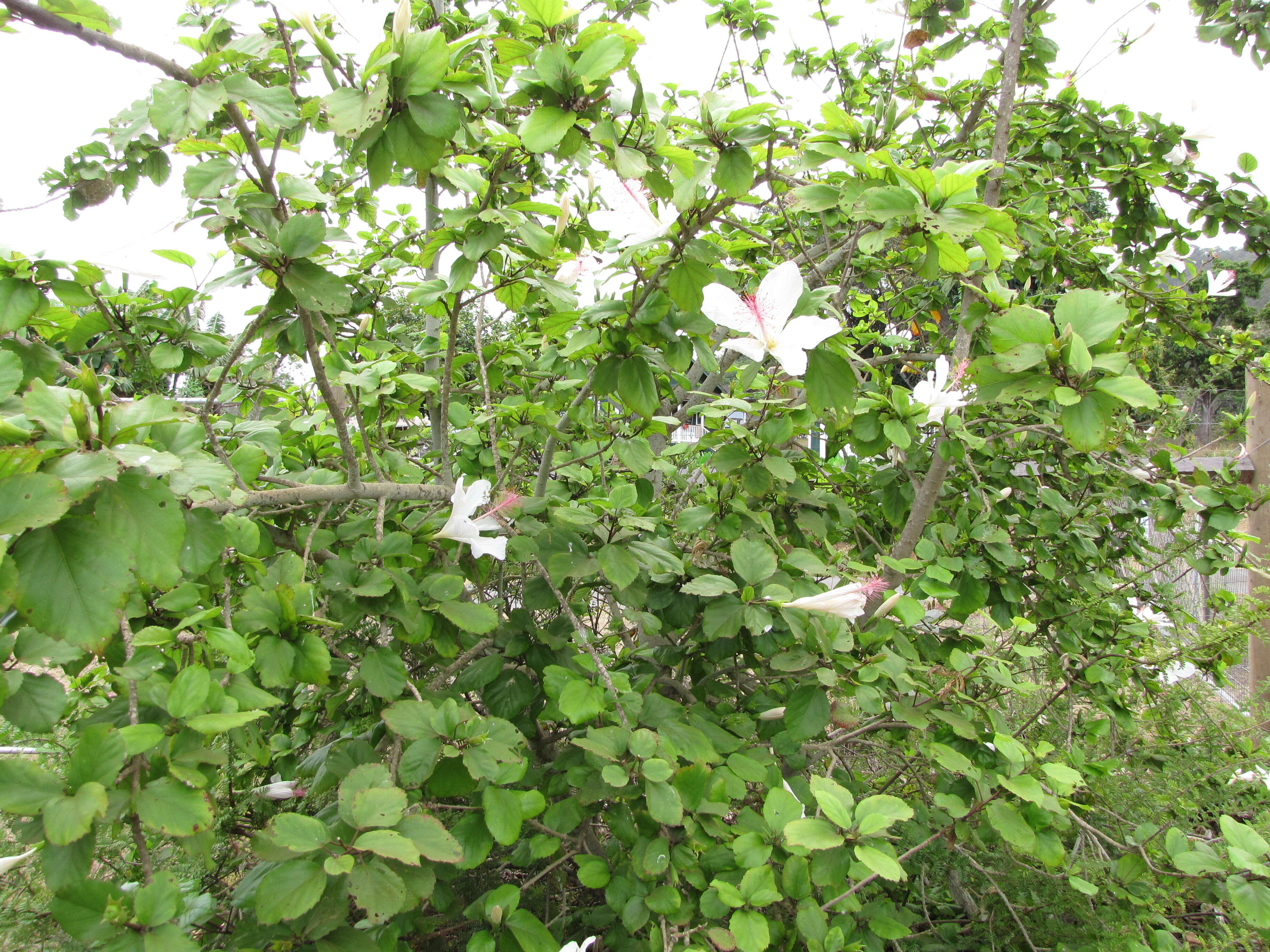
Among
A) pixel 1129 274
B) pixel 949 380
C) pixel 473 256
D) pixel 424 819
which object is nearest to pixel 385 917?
pixel 424 819

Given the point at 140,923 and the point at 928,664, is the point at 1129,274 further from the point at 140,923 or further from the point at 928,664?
the point at 140,923

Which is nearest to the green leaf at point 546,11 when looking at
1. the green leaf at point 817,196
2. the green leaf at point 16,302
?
the green leaf at point 817,196

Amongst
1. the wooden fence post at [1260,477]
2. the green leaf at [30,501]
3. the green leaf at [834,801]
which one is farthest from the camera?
the wooden fence post at [1260,477]

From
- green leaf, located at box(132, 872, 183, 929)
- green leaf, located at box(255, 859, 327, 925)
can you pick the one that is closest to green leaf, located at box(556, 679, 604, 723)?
green leaf, located at box(255, 859, 327, 925)

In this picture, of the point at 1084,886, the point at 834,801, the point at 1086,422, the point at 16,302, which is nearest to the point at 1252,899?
the point at 1084,886

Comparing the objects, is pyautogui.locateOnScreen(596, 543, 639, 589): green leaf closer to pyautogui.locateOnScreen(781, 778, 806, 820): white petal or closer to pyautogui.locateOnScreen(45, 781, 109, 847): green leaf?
pyautogui.locateOnScreen(781, 778, 806, 820): white petal

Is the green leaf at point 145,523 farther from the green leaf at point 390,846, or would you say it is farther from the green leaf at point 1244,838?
the green leaf at point 1244,838

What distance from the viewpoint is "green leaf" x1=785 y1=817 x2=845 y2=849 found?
37.6 inches

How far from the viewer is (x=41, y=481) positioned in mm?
583

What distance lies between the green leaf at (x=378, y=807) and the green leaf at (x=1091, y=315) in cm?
111

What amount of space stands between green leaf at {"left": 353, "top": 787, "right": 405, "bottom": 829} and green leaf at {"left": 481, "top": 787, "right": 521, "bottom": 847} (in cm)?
14

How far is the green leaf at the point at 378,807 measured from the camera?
0.80 metres

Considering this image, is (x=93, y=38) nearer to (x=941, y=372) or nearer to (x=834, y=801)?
(x=834, y=801)

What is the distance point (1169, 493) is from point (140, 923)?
241cm
